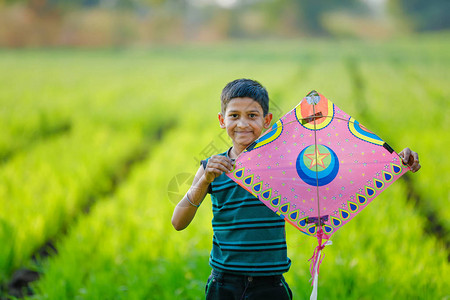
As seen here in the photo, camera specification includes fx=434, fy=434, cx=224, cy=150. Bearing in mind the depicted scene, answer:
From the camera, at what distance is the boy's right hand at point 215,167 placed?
4.19 ft

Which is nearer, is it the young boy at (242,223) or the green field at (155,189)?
the young boy at (242,223)

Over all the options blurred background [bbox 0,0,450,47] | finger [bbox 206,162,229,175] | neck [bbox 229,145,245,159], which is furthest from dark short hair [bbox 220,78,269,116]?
blurred background [bbox 0,0,450,47]

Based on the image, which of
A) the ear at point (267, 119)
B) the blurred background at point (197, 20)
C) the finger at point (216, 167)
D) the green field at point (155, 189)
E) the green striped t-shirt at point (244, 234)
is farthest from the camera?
the blurred background at point (197, 20)

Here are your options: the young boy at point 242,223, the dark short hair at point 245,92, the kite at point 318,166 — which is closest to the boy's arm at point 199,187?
the young boy at point 242,223

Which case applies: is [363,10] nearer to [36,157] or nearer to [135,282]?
[36,157]

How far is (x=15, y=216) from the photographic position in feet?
10.5

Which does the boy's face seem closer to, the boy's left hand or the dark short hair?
the dark short hair

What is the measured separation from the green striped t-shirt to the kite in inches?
2.3

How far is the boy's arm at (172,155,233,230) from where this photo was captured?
1.28m

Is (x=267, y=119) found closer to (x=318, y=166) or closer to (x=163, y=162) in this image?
(x=318, y=166)

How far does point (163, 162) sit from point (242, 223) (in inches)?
133

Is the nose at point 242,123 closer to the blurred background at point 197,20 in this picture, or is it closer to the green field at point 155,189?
the green field at point 155,189

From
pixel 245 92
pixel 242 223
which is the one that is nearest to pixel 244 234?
pixel 242 223

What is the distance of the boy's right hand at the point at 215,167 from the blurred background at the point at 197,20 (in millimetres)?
15527
